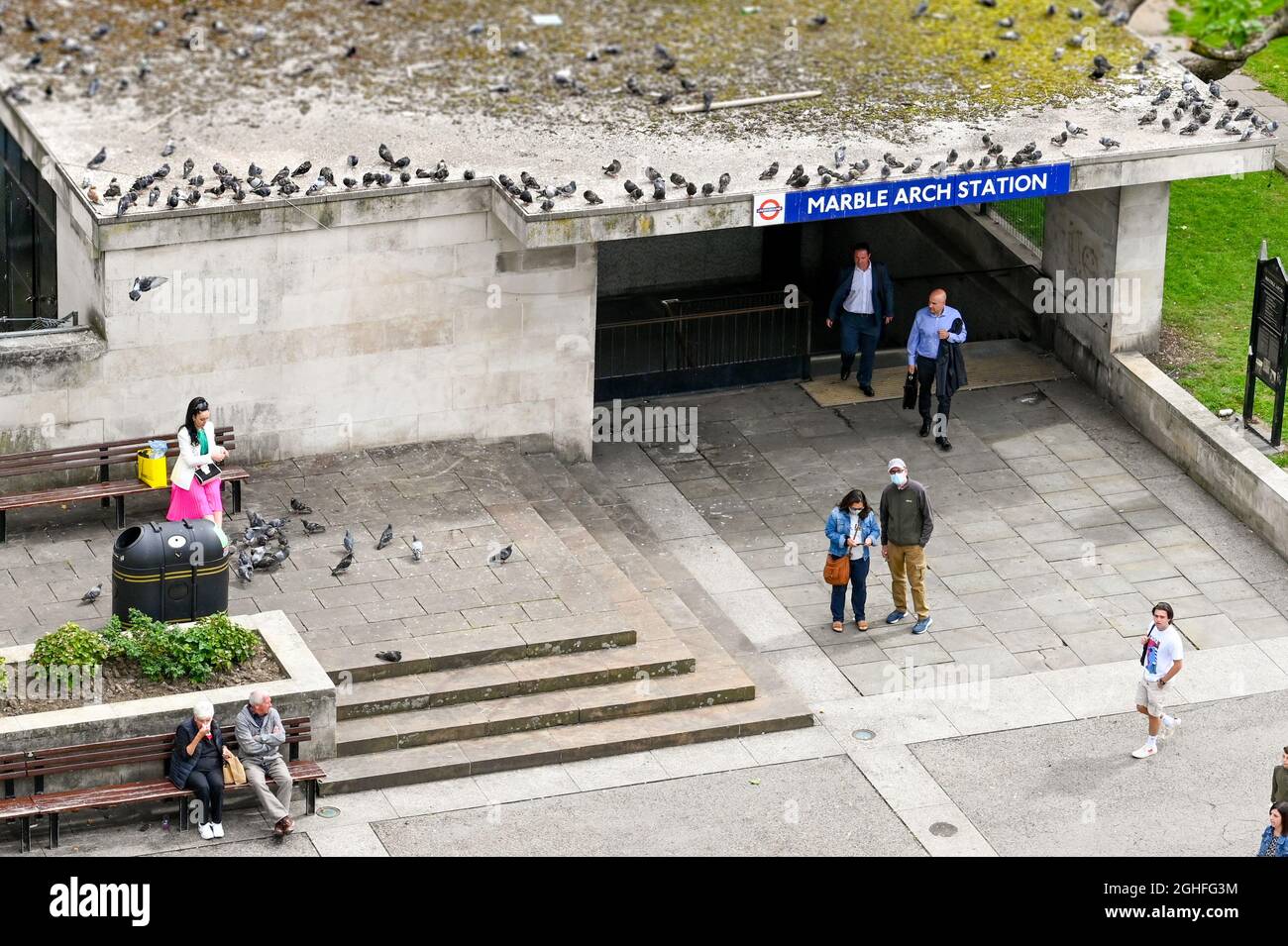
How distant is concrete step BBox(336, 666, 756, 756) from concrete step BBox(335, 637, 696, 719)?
2.6 inches

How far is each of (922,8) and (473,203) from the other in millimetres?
8442

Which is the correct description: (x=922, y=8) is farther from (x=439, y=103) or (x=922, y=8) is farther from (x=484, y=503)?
(x=484, y=503)

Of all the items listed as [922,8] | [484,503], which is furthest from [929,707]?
[922,8]

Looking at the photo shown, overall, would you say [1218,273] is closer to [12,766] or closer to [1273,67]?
[1273,67]

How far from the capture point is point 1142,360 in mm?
28562

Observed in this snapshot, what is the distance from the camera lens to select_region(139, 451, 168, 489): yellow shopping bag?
2433cm

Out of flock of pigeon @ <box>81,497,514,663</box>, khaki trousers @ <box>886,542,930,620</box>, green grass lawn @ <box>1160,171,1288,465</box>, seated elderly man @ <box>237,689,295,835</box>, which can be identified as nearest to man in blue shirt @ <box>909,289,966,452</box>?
green grass lawn @ <box>1160,171,1288,465</box>

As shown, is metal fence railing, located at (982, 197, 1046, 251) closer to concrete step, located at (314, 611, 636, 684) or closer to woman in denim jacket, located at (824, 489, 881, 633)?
woman in denim jacket, located at (824, 489, 881, 633)

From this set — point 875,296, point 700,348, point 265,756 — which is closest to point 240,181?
point 700,348

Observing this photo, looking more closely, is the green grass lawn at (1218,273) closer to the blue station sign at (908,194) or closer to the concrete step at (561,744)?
the blue station sign at (908,194)

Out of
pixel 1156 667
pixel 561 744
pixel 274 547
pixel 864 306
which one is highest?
pixel 864 306

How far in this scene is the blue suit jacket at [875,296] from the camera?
28750 millimetres

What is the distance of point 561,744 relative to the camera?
2169 cm

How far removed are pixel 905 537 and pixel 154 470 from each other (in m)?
7.33
